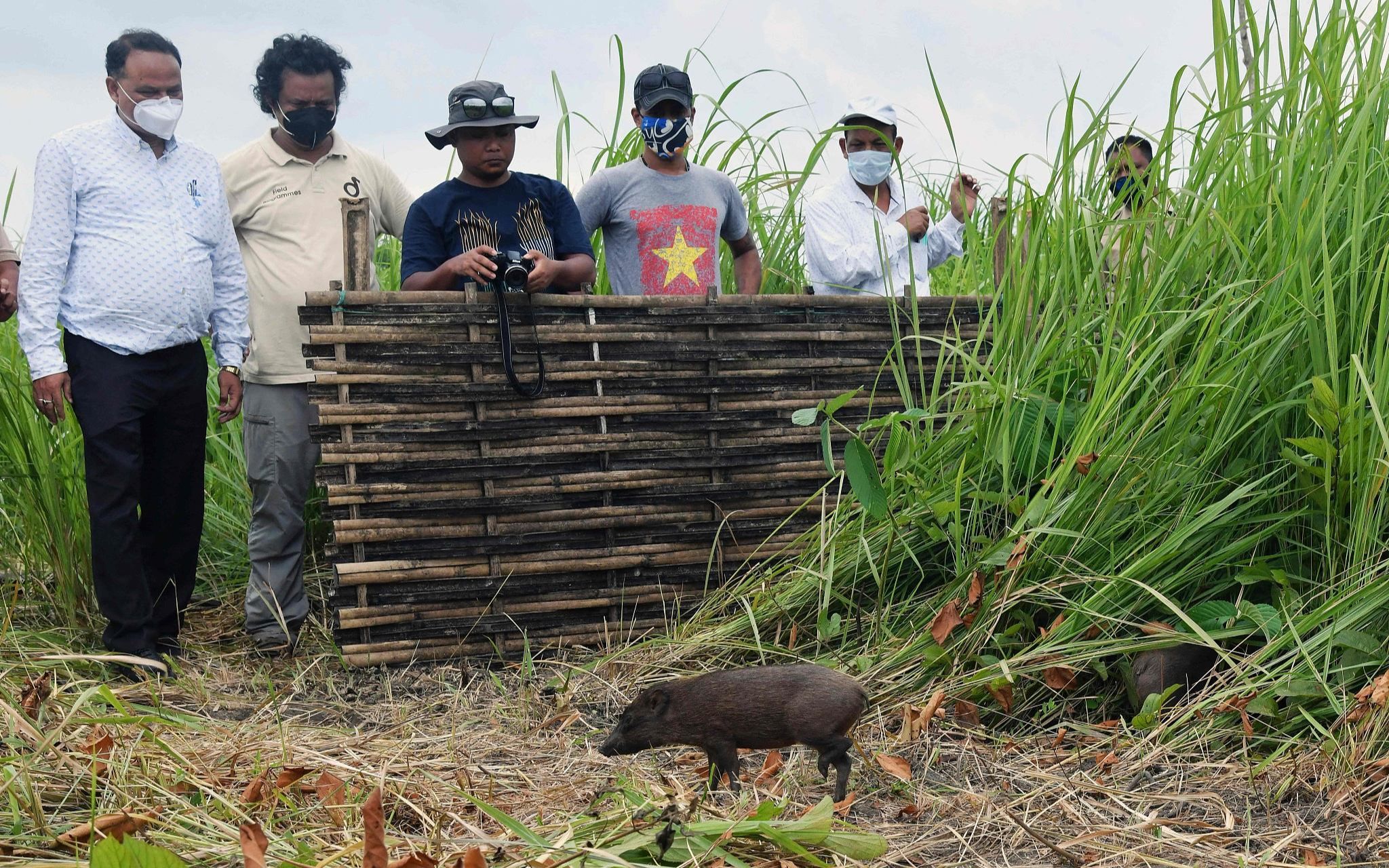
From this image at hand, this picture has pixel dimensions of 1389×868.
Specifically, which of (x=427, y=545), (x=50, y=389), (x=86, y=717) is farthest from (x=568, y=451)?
(x=86, y=717)

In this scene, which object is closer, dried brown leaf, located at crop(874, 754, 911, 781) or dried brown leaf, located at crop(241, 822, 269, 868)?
dried brown leaf, located at crop(241, 822, 269, 868)

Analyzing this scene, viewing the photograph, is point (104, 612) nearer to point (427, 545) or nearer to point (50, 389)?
point (50, 389)

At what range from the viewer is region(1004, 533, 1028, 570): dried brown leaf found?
330 centimetres

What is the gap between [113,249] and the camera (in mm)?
4320

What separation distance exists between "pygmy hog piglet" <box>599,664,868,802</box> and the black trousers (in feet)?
7.58

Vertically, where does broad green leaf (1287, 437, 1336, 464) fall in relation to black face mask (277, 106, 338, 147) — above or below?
below

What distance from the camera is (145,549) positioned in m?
4.71

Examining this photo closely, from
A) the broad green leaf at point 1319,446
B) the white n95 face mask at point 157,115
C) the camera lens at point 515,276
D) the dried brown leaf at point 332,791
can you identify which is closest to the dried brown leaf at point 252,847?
the dried brown leaf at point 332,791

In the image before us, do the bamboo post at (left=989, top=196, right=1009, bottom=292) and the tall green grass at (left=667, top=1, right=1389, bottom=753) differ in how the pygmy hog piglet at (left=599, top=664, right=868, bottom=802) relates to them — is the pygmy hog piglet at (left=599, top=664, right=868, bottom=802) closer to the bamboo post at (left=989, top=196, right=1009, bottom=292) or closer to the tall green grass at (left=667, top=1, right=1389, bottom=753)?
the tall green grass at (left=667, top=1, right=1389, bottom=753)

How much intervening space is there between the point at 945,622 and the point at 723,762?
85cm

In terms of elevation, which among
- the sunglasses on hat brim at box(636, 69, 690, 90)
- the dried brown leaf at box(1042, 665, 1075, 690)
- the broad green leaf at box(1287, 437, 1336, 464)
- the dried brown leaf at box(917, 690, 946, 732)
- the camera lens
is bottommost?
the dried brown leaf at box(917, 690, 946, 732)

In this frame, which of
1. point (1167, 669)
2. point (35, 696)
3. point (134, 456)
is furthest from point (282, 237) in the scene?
point (1167, 669)

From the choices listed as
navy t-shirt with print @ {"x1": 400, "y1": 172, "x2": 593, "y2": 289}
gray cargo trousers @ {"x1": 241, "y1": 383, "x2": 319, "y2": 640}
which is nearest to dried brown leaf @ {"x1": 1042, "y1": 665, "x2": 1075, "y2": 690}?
navy t-shirt with print @ {"x1": 400, "y1": 172, "x2": 593, "y2": 289}

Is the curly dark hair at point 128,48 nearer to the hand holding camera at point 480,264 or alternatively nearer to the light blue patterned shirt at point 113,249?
the light blue patterned shirt at point 113,249
